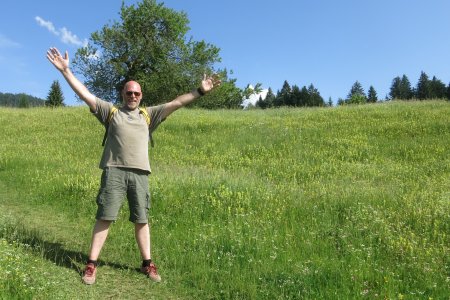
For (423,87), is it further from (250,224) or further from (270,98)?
(250,224)

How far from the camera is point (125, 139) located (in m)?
5.65

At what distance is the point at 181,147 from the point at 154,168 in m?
3.86

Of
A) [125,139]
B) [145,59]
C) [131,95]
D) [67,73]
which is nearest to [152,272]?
[125,139]

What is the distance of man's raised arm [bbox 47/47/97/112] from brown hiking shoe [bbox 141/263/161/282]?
85.8 inches

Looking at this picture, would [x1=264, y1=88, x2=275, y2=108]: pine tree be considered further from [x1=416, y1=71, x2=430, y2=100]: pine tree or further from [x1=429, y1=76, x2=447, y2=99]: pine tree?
[x1=429, y1=76, x2=447, y2=99]: pine tree

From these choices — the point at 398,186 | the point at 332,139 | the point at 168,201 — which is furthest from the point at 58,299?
the point at 332,139

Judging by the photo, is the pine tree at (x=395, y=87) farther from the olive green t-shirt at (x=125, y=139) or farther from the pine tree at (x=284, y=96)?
the olive green t-shirt at (x=125, y=139)

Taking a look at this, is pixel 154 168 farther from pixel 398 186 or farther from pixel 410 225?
pixel 410 225

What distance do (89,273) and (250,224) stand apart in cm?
271

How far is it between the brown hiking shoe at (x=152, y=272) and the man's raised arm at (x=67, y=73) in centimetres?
218

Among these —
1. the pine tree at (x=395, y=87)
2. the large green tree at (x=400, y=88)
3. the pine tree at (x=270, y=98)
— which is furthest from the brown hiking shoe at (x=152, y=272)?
the pine tree at (x=270, y=98)

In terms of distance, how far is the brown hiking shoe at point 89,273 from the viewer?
5.47 meters

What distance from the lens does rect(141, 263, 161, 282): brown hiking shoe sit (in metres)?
5.68

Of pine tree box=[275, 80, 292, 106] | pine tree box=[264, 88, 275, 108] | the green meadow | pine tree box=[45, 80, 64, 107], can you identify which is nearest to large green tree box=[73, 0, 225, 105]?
the green meadow
